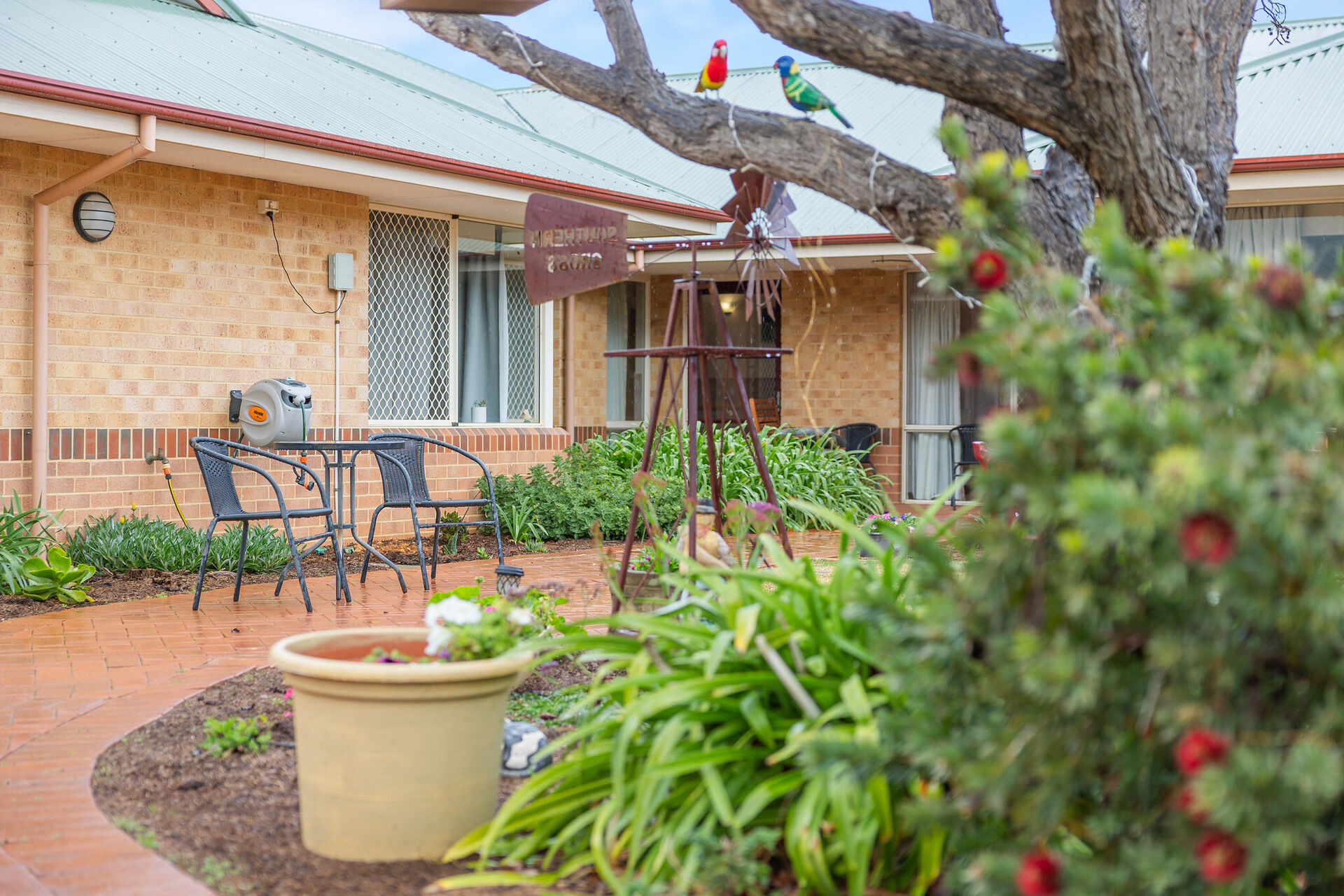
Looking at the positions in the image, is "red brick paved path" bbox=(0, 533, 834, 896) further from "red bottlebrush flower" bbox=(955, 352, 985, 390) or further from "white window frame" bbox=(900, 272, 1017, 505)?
"white window frame" bbox=(900, 272, 1017, 505)

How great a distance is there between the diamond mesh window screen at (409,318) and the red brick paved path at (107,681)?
2.19 meters

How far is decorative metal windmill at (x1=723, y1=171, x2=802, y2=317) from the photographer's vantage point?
4.36m

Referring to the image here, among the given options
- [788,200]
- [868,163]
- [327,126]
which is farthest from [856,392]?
[868,163]

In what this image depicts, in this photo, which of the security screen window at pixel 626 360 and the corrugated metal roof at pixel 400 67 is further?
the security screen window at pixel 626 360

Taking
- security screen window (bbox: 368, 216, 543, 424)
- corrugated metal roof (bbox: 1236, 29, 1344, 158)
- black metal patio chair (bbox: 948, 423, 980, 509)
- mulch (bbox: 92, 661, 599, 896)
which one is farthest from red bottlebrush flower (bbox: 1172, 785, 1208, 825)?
black metal patio chair (bbox: 948, 423, 980, 509)

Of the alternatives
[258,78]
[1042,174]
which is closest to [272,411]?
[258,78]

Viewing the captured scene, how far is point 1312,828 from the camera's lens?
166cm

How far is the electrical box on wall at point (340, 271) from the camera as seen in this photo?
29.6ft

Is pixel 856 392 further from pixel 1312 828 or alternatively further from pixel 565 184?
pixel 1312 828

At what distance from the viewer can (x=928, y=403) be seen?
13.1 meters

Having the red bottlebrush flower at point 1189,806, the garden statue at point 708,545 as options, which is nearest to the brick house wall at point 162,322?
the garden statue at point 708,545

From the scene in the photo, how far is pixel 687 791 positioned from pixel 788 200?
2.65m

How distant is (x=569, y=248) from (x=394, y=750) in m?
2.13

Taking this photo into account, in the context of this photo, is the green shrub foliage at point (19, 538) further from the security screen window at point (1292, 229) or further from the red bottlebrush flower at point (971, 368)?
the security screen window at point (1292, 229)
